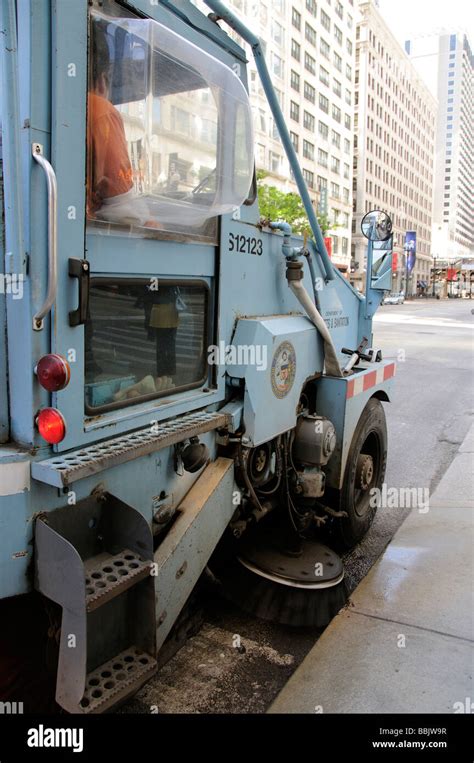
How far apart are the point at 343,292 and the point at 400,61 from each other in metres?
107

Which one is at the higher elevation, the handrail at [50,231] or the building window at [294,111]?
the building window at [294,111]

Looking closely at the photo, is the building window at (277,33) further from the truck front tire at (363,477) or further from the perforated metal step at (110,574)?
the perforated metal step at (110,574)

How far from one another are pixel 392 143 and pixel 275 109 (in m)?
103

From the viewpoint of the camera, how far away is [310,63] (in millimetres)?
57938

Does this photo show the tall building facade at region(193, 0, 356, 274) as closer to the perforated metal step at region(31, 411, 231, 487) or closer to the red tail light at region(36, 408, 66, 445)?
the perforated metal step at region(31, 411, 231, 487)

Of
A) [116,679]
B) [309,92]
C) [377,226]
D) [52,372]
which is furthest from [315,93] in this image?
[116,679]

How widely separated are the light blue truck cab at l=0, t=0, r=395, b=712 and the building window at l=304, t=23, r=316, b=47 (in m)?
61.5

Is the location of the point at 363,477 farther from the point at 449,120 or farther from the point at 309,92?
the point at 449,120

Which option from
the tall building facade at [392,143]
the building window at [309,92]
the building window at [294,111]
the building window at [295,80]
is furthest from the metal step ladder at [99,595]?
the building window at [309,92]

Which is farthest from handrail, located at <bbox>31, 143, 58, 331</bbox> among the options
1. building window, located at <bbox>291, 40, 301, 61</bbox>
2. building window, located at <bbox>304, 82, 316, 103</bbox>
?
building window, located at <bbox>304, 82, 316, 103</bbox>

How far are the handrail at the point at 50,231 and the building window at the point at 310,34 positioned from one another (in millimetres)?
62599

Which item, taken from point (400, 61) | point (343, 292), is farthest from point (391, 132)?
point (343, 292)

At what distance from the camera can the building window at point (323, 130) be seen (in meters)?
61.2

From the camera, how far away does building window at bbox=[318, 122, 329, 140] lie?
61.2 meters
